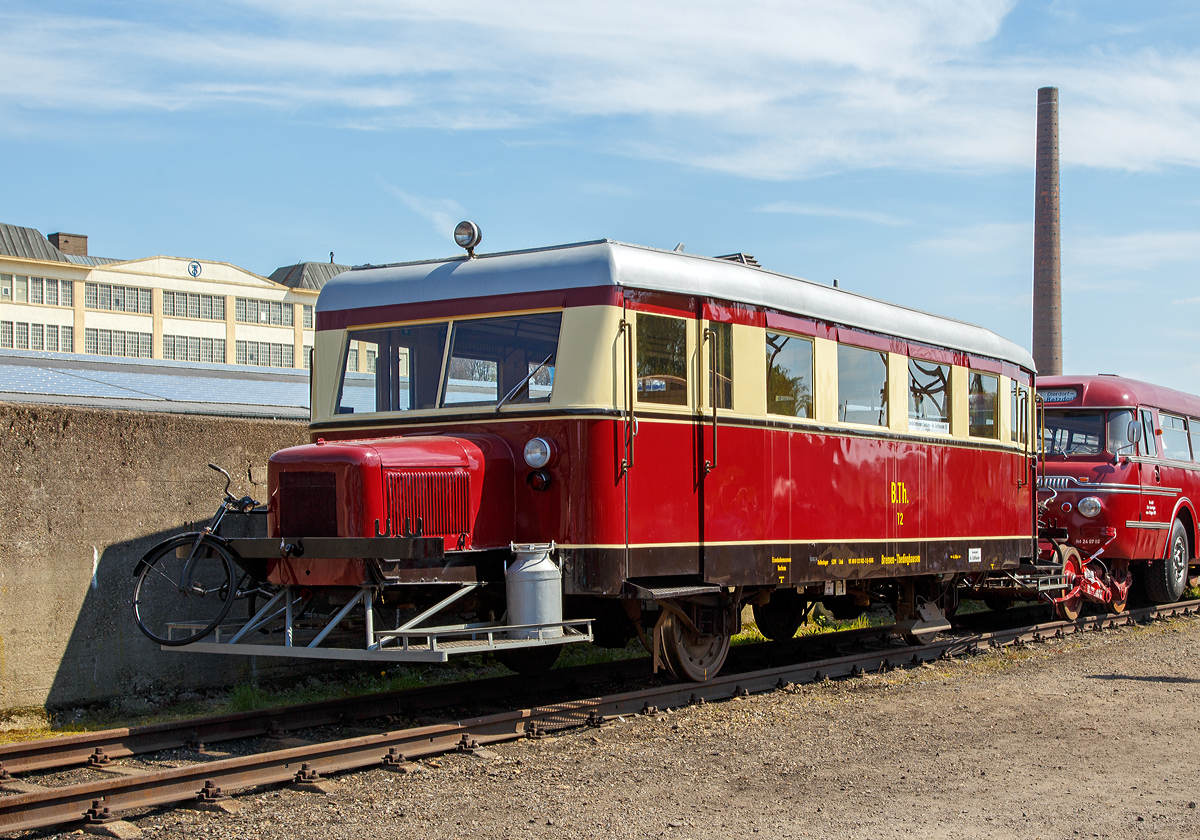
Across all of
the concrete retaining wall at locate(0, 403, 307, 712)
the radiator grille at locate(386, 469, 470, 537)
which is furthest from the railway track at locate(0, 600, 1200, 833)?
the concrete retaining wall at locate(0, 403, 307, 712)

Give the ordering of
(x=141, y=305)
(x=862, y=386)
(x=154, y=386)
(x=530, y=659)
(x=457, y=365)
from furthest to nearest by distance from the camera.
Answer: (x=141, y=305)
(x=154, y=386)
(x=862, y=386)
(x=530, y=659)
(x=457, y=365)

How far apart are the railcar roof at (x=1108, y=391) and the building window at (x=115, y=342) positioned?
236 ft

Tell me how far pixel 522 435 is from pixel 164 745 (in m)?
3.04

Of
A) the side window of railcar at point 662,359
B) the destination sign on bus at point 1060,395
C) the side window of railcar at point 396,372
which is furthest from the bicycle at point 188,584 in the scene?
the destination sign on bus at point 1060,395

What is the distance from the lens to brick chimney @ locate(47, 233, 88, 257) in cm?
8031

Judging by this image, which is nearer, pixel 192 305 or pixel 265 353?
pixel 192 305

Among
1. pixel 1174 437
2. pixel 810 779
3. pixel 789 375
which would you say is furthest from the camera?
pixel 1174 437

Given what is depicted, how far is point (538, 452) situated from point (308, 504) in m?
1.55

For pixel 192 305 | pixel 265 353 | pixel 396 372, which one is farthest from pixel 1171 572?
pixel 265 353

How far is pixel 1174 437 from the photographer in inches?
675

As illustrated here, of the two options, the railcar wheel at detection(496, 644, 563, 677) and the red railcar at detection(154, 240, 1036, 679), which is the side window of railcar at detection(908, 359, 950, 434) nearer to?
the red railcar at detection(154, 240, 1036, 679)

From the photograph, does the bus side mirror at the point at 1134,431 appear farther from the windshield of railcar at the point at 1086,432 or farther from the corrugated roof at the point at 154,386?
the corrugated roof at the point at 154,386

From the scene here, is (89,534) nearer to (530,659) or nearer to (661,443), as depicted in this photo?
(530,659)

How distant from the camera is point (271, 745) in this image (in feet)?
25.4
